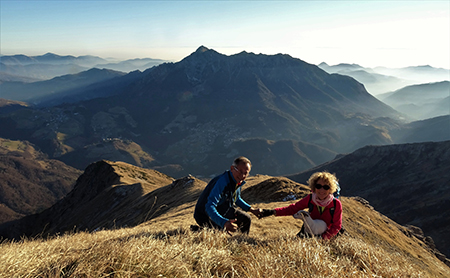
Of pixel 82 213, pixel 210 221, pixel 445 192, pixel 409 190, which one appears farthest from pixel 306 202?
pixel 409 190

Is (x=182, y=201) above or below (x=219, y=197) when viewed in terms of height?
below

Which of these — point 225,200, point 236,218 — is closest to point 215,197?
point 225,200

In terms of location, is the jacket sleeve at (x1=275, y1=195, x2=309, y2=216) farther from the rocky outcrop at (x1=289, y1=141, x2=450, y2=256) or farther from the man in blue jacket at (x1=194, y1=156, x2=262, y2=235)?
the rocky outcrop at (x1=289, y1=141, x2=450, y2=256)

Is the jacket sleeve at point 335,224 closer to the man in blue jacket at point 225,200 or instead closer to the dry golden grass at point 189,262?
the dry golden grass at point 189,262

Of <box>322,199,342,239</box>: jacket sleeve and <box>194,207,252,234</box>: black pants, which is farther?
<box>194,207,252,234</box>: black pants

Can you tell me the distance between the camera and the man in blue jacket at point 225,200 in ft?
23.9

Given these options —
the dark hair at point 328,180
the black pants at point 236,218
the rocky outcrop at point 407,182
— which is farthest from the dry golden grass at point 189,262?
the rocky outcrop at point 407,182

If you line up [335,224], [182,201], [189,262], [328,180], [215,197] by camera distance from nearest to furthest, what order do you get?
[189,262] → [328,180] → [335,224] → [215,197] → [182,201]

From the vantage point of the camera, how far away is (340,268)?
4.53 metres

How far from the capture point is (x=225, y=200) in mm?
7727

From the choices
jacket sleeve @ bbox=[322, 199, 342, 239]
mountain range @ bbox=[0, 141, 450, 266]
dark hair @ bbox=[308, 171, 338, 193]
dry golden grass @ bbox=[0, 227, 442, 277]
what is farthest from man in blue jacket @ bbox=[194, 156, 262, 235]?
jacket sleeve @ bbox=[322, 199, 342, 239]

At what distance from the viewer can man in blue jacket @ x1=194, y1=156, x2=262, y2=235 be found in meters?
7.28

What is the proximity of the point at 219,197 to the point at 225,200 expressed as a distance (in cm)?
37

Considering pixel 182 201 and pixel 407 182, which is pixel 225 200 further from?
pixel 407 182
